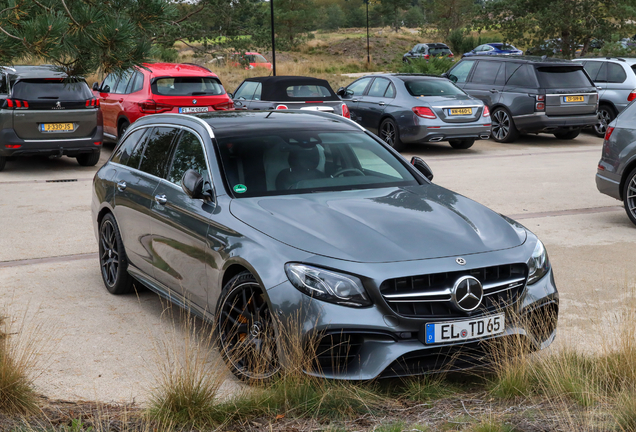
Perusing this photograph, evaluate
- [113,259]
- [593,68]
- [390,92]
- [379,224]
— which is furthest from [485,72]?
[379,224]

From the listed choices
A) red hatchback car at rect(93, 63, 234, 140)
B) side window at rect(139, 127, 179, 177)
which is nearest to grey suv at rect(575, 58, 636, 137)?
red hatchback car at rect(93, 63, 234, 140)

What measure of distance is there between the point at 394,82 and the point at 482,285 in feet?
43.6

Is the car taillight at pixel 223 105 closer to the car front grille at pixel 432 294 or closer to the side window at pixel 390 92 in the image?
the side window at pixel 390 92

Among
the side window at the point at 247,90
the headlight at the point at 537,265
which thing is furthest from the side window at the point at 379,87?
the headlight at the point at 537,265

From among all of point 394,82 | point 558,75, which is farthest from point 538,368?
point 558,75

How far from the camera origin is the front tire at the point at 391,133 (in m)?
16.4

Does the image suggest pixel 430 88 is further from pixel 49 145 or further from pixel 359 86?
pixel 49 145

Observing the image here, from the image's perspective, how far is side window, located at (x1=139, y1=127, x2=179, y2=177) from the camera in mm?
5848

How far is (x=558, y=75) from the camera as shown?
17609 millimetres

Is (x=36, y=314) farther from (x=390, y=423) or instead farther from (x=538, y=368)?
(x=538, y=368)

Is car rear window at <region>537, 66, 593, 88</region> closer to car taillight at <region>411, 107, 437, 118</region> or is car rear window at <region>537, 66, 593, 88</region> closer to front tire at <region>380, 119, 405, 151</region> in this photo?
car taillight at <region>411, 107, 437, 118</region>

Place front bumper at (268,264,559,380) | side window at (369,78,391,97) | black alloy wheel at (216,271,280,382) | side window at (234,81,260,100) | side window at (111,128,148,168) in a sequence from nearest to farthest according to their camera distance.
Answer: front bumper at (268,264,559,380) < black alloy wheel at (216,271,280,382) < side window at (111,128,148,168) < side window at (234,81,260,100) < side window at (369,78,391,97)

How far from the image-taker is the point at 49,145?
1372 centimetres

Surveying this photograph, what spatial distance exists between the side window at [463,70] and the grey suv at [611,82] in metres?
2.72
